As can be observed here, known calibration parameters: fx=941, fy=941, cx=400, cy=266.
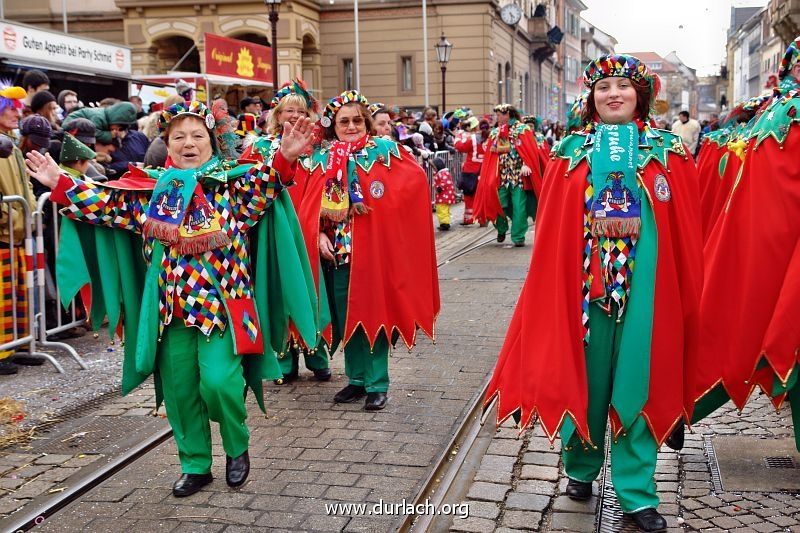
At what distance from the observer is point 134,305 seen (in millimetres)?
4648

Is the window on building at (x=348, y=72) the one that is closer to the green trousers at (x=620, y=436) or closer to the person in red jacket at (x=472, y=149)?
the person in red jacket at (x=472, y=149)

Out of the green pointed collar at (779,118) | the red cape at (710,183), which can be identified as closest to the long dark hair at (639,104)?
the green pointed collar at (779,118)

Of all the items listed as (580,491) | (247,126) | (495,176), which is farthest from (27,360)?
(495,176)

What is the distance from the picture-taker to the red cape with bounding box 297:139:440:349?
6.09 m

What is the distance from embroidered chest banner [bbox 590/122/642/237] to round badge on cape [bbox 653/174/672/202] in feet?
0.26

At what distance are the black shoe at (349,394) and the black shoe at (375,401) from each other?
0.21 metres

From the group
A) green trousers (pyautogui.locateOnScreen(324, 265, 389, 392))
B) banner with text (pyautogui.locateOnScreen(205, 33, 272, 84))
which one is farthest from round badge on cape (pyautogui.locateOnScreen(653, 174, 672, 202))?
banner with text (pyautogui.locateOnScreen(205, 33, 272, 84))

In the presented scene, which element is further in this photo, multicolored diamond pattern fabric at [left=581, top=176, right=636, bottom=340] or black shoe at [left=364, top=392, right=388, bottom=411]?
black shoe at [left=364, top=392, right=388, bottom=411]

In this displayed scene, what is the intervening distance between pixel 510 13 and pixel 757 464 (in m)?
37.6

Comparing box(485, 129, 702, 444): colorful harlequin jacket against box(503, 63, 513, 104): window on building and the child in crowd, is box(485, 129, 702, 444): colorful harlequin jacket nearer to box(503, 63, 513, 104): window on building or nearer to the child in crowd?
the child in crowd

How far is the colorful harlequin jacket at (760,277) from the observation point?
4.48 metres

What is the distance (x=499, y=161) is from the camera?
14164 mm

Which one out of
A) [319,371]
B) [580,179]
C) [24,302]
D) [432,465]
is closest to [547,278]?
[580,179]

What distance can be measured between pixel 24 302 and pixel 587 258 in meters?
5.08
